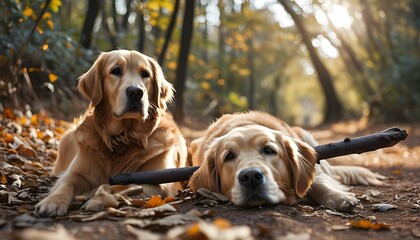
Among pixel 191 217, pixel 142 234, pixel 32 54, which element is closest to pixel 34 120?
pixel 32 54

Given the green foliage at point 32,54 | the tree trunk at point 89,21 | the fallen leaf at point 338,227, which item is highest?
the tree trunk at point 89,21

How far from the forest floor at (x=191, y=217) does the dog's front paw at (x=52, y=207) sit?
0.24 ft

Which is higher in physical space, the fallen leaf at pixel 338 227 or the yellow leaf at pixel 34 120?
the yellow leaf at pixel 34 120

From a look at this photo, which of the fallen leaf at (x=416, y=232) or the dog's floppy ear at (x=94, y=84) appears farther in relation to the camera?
the dog's floppy ear at (x=94, y=84)

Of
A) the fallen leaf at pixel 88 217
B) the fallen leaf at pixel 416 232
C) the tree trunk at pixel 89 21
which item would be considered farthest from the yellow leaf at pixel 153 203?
the tree trunk at pixel 89 21

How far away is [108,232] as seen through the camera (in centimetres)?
236

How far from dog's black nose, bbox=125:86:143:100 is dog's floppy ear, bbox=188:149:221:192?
0.80 metres

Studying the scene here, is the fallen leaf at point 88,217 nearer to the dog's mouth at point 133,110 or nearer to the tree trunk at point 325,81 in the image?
the dog's mouth at point 133,110

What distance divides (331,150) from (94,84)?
223 cm

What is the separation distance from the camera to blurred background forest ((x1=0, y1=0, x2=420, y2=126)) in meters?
6.78

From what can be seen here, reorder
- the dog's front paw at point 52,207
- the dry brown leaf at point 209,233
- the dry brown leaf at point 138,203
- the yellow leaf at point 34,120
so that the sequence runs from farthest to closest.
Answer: the yellow leaf at point 34,120, the dry brown leaf at point 138,203, the dog's front paw at point 52,207, the dry brown leaf at point 209,233

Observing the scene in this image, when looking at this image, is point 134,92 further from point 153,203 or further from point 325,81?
point 325,81

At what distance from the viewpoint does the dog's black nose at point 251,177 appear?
10.2 feet

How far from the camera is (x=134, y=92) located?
3.87 metres
